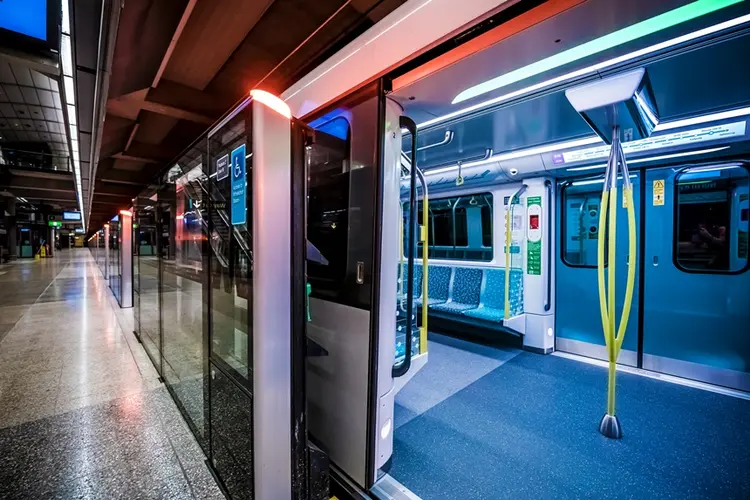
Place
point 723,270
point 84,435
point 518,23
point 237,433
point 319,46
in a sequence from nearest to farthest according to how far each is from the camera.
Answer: point 518,23 → point 237,433 → point 319,46 → point 84,435 → point 723,270

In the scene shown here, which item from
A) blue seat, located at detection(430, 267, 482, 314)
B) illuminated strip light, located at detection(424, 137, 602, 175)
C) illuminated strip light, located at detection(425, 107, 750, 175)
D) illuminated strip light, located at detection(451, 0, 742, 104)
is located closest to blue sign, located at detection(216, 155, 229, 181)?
illuminated strip light, located at detection(451, 0, 742, 104)

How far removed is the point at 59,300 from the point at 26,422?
666 centimetres

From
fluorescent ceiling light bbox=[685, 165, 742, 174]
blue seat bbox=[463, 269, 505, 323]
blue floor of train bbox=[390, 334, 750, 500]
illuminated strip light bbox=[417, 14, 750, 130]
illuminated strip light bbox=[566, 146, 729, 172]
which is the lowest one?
blue floor of train bbox=[390, 334, 750, 500]

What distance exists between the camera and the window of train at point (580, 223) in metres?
3.93

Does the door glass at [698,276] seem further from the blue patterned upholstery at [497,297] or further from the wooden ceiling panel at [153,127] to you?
the wooden ceiling panel at [153,127]

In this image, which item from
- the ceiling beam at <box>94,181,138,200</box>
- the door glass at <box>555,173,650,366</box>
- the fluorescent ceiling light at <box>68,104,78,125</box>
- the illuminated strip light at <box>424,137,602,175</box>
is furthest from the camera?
the ceiling beam at <box>94,181,138,200</box>

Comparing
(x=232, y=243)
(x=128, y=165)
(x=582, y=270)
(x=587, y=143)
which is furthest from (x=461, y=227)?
(x=128, y=165)

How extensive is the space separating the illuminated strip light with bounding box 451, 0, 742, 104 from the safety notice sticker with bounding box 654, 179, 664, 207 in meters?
2.78

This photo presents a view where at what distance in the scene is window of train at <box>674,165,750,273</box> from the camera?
9.84 ft

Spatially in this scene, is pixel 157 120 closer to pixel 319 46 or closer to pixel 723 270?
pixel 319 46

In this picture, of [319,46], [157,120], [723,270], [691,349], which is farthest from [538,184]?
[157,120]

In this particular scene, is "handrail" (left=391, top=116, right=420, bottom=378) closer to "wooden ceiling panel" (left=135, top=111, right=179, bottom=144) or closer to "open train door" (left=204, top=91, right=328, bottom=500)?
"open train door" (left=204, top=91, right=328, bottom=500)

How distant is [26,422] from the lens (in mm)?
2422

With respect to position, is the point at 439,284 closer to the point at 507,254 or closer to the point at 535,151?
the point at 507,254
